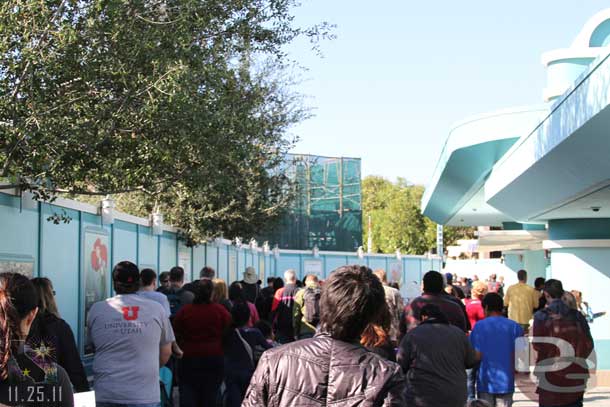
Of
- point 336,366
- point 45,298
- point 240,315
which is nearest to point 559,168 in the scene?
point 240,315

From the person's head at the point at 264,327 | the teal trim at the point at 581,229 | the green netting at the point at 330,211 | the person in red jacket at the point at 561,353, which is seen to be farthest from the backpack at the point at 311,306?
the green netting at the point at 330,211

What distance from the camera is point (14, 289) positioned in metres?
3.79

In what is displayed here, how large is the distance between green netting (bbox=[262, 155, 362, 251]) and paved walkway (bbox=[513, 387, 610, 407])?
30103 mm

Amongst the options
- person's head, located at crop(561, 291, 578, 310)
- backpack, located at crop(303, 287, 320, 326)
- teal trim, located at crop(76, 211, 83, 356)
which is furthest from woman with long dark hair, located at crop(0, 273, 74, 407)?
teal trim, located at crop(76, 211, 83, 356)

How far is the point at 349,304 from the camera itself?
12.2ft

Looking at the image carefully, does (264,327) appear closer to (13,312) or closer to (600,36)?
(13,312)

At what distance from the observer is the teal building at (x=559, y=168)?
447 inches

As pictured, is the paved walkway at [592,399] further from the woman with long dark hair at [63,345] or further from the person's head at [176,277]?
the woman with long dark hair at [63,345]

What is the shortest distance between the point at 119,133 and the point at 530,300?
29.9 ft

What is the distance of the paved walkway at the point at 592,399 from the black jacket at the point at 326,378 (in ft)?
35.4

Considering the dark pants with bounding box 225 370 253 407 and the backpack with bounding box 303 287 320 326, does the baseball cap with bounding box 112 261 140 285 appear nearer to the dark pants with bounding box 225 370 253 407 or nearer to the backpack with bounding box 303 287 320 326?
the dark pants with bounding box 225 370 253 407

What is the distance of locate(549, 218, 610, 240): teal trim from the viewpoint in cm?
1895

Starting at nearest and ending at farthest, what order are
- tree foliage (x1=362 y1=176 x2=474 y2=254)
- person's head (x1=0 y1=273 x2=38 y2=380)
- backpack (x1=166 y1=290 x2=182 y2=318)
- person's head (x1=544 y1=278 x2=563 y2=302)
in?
1. person's head (x1=0 y1=273 x2=38 y2=380)
2. person's head (x1=544 y1=278 x2=563 y2=302)
3. backpack (x1=166 y1=290 x2=182 y2=318)
4. tree foliage (x1=362 y1=176 x2=474 y2=254)

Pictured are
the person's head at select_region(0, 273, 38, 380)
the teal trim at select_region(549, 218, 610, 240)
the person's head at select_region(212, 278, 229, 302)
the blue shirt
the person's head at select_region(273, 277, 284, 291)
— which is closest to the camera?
the person's head at select_region(0, 273, 38, 380)
